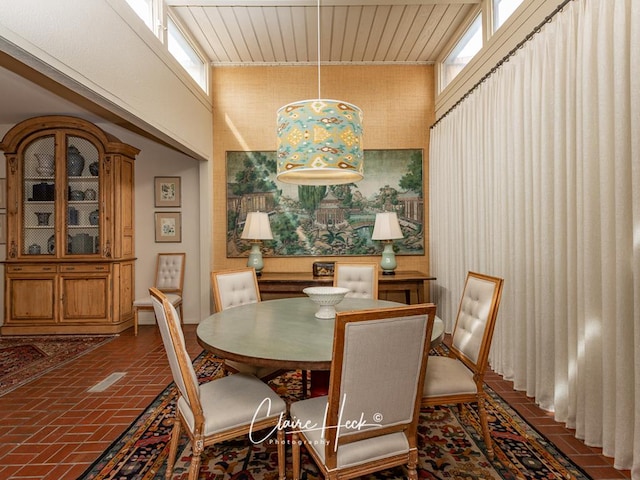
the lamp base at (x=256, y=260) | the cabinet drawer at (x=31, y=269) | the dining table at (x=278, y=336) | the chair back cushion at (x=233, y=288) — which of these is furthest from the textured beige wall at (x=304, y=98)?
the dining table at (x=278, y=336)

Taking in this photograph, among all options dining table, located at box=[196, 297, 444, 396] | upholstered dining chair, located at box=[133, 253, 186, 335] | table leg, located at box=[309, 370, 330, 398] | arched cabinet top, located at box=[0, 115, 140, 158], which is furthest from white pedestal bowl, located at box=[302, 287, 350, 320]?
arched cabinet top, located at box=[0, 115, 140, 158]

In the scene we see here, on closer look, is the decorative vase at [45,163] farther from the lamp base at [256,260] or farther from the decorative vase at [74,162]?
the lamp base at [256,260]

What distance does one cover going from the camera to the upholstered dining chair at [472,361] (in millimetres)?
1875

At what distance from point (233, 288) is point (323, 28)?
9.43 feet

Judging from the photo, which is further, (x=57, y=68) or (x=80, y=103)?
(x=80, y=103)

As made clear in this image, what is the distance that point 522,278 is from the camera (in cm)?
268

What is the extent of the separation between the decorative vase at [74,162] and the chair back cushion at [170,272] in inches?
55.6

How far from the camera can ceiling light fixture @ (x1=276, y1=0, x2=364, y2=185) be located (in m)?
2.06

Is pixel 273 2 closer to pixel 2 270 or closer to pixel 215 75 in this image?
pixel 215 75

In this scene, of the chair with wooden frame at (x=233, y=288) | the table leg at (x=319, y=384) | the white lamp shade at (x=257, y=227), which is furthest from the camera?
the white lamp shade at (x=257, y=227)

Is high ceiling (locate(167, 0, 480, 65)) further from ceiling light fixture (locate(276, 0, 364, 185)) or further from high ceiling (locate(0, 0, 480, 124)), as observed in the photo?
ceiling light fixture (locate(276, 0, 364, 185))

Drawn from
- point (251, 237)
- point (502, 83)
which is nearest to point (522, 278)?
point (502, 83)

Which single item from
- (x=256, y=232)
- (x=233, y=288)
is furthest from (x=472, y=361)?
(x=256, y=232)

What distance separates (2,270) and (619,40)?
254 inches
